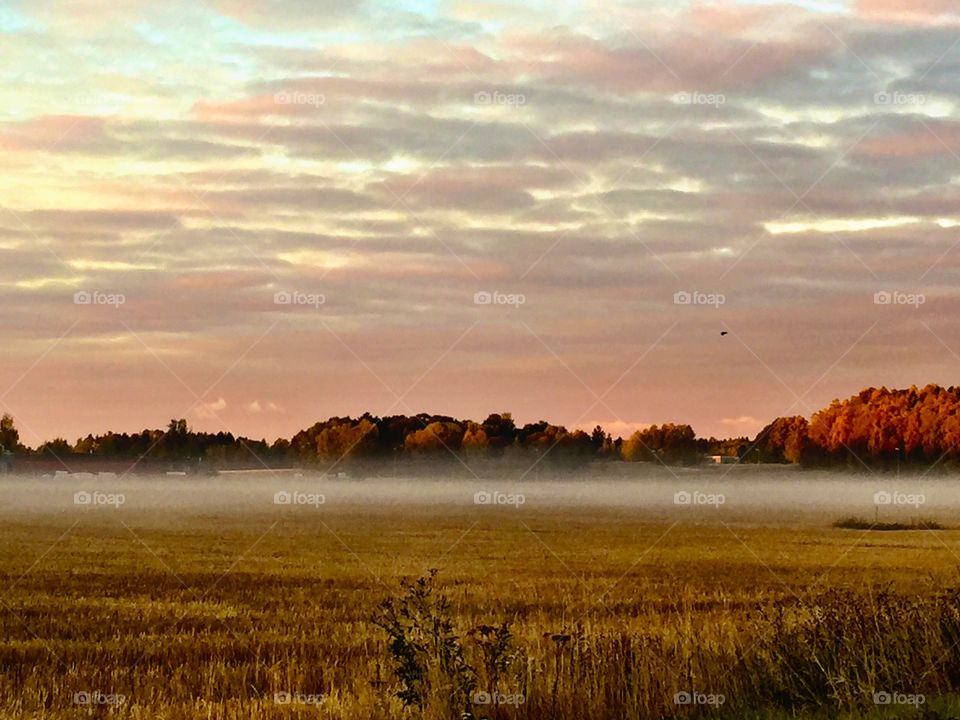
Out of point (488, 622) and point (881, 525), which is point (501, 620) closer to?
point (488, 622)

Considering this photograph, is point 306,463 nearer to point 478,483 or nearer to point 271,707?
point 478,483

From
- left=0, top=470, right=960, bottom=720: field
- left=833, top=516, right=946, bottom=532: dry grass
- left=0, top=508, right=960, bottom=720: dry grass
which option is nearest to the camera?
left=0, top=470, right=960, bottom=720: field

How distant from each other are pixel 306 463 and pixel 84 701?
488 feet

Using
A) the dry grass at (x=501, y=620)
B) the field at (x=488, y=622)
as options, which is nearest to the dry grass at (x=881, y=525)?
the field at (x=488, y=622)

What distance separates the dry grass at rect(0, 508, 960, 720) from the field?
0.22ft

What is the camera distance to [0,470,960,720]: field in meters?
14.7

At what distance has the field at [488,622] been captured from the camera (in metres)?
14.7

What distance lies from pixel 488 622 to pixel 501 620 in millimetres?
454

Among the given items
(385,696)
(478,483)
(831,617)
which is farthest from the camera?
(478,483)

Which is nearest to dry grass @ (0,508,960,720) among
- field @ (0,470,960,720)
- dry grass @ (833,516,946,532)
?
field @ (0,470,960,720)

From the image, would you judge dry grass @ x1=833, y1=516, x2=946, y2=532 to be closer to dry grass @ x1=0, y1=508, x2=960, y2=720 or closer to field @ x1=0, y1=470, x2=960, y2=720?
field @ x1=0, y1=470, x2=960, y2=720

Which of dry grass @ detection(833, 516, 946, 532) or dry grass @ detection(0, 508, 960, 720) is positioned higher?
dry grass @ detection(0, 508, 960, 720)

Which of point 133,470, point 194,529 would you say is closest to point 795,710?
point 194,529

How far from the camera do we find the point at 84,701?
56.1ft
